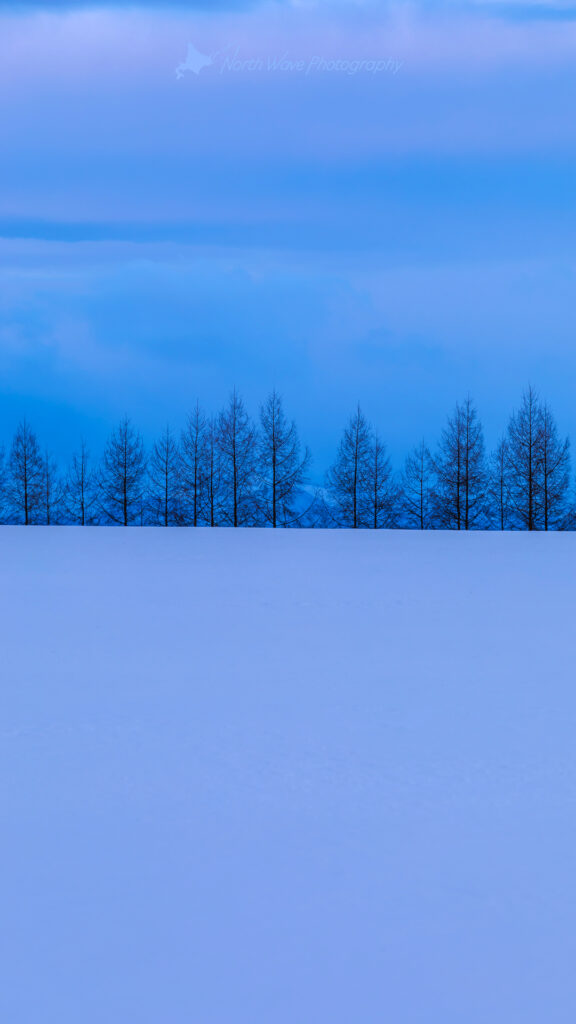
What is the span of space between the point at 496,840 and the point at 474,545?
11405mm

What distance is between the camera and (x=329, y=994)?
184 centimetres

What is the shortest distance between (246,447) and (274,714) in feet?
85.0

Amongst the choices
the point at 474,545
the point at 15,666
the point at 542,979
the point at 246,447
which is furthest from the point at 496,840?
the point at 246,447

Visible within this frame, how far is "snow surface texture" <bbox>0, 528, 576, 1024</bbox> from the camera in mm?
1875

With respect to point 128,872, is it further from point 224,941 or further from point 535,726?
point 535,726

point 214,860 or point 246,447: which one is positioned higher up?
point 246,447

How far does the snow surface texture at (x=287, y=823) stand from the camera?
6.15 ft

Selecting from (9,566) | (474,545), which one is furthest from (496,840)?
(474,545)

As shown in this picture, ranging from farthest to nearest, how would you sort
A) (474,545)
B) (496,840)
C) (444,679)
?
(474,545), (444,679), (496,840)

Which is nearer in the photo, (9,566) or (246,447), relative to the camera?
(9,566)

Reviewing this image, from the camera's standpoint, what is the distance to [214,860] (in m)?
2.39

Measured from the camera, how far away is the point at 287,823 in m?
2.64

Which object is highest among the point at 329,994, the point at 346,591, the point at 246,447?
the point at 246,447

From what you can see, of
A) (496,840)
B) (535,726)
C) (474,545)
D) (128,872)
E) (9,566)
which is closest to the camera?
(128,872)
